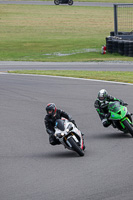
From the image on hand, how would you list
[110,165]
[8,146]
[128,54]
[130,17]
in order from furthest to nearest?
[130,17] < [128,54] < [8,146] < [110,165]

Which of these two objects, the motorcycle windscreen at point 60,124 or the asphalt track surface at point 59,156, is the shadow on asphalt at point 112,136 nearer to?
the asphalt track surface at point 59,156

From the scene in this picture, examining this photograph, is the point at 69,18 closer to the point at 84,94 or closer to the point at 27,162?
the point at 84,94

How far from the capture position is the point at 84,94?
1836 centimetres

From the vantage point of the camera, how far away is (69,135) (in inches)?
404

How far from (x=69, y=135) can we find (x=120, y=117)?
2011mm

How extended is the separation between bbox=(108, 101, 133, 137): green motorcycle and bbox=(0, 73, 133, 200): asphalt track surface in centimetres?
26

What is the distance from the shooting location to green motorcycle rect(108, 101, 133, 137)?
38.5 ft

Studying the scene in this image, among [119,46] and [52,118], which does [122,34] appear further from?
[52,118]

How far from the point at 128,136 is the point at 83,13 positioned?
49496mm

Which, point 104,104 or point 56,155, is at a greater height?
point 104,104

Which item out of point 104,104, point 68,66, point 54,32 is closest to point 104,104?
point 104,104

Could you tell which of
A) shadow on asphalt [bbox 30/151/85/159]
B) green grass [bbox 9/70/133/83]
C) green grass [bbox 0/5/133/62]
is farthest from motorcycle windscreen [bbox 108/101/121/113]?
green grass [bbox 0/5/133/62]

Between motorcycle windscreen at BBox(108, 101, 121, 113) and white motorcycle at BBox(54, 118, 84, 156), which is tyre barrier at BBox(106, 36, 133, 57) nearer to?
motorcycle windscreen at BBox(108, 101, 121, 113)

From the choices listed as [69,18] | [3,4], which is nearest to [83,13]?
[69,18]
